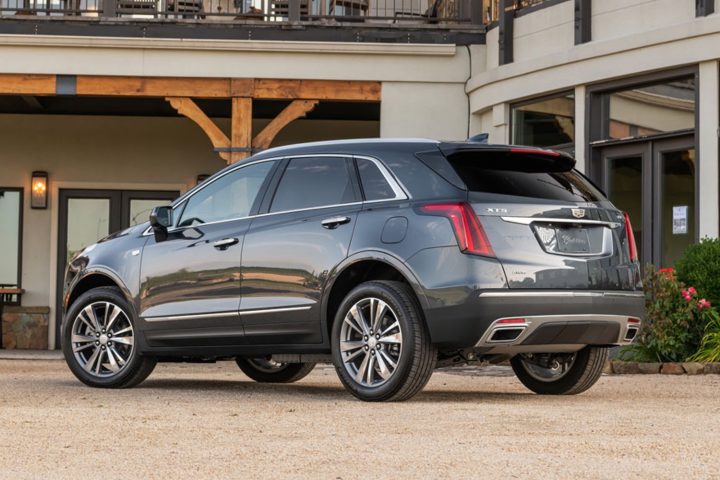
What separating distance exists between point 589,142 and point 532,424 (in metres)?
8.24

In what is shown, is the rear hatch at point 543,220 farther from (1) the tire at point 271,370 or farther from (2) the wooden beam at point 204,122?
(2) the wooden beam at point 204,122

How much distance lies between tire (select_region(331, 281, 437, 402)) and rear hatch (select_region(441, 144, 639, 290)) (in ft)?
2.02

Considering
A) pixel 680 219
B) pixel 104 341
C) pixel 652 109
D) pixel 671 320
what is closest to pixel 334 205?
pixel 104 341

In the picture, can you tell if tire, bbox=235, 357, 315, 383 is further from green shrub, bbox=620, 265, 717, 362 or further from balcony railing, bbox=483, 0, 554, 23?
balcony railing, bbox=483, 0, 554, 23

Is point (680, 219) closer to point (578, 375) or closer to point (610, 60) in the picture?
point (610, 60)

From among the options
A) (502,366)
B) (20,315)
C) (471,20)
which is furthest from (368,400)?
(20,315)

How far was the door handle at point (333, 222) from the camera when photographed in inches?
317

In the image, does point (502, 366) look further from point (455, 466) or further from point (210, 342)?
point (455, 466)

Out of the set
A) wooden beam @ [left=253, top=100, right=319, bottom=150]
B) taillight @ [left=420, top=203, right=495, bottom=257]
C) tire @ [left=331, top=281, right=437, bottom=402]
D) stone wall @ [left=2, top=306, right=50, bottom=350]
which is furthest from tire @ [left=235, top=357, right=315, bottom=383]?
stone wall @ [left=2, top=306, right=50, bottom=350]

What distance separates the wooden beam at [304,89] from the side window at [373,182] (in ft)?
27.2

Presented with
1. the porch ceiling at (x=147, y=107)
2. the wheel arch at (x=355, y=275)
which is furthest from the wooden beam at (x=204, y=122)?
the wheel arch at (x=355, y=275)

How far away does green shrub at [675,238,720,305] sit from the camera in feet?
39.2

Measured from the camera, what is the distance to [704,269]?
12.0 m

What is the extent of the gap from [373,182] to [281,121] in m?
8.30
